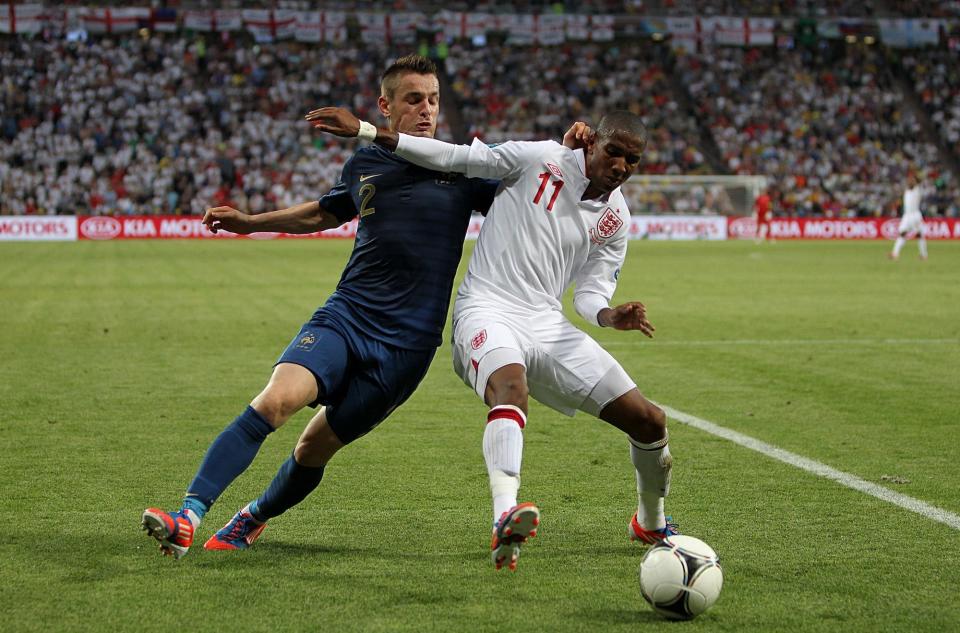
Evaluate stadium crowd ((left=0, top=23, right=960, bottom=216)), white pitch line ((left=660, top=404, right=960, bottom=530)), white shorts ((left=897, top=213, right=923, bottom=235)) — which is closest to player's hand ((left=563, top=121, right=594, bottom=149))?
white pitch line ((left=660, top=404, right=960, bottom=530))

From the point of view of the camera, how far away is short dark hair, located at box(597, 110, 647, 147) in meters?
4.85

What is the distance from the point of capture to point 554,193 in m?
5.00

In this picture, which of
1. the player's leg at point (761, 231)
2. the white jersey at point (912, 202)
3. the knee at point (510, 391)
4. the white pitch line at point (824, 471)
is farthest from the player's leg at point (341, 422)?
the player's leg at point (761, 231)

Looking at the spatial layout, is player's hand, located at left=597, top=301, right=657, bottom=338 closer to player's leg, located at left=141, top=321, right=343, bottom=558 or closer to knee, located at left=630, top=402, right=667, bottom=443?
knee, located at left=630, top=402, right=667, bottom=443

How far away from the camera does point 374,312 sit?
4898 millimetres

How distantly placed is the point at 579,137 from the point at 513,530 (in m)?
1.85

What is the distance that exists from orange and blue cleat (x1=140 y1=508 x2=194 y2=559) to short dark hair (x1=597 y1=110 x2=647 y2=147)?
2198mm

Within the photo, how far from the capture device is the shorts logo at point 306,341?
15.6ft

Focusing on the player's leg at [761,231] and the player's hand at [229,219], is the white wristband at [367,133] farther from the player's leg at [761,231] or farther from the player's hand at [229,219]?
the player's leg at [761,231]

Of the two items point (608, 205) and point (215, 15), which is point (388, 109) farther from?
point (215, 15)

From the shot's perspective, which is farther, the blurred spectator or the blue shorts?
the blurred spectator

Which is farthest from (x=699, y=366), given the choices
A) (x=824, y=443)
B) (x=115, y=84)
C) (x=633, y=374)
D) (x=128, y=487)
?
(x=115, y=84)

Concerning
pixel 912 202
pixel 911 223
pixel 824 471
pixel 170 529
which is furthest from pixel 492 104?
pixel 170 529

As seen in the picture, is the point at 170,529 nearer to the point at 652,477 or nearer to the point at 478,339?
the point at 478,339
